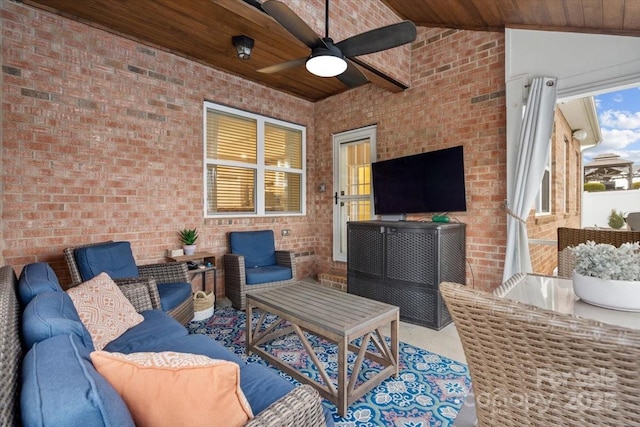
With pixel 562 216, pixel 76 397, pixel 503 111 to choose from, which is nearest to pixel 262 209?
pixel 503 111

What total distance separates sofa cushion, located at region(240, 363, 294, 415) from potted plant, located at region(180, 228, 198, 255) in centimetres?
242

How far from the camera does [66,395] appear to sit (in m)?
0.65

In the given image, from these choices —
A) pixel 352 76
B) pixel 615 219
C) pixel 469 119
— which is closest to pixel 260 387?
pixel 352 76

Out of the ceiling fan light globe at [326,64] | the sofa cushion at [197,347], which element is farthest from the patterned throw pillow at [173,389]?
the ceiling fan light globe at [326,64]

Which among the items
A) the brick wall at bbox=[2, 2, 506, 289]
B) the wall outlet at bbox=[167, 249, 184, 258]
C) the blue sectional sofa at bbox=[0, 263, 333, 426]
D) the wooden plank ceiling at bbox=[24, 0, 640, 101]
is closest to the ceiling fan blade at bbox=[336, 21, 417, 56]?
the wooden plank ceiling at bbox=[24, 0, 640, 101]

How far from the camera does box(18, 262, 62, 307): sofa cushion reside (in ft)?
4.81

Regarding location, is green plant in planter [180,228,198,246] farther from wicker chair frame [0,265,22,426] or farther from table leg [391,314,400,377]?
table leg [391,314,400,377]

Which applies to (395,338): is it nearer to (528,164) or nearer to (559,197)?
(528,164)

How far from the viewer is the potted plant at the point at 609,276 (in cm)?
115

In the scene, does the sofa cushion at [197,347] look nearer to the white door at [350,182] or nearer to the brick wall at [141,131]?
the brick wall at [141,131]

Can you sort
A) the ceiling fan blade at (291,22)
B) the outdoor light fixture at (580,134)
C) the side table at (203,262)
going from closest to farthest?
the ceiling fan blade at (291,22) < the side table at (203,262) < the outdoor light fixture at (580,134)

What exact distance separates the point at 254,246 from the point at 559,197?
14.5ft

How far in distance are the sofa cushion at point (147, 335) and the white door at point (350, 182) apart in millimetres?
3142

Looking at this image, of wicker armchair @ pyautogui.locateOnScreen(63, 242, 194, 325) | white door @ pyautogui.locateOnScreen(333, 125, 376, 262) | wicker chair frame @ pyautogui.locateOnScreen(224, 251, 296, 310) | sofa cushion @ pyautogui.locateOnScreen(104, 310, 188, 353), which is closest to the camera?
sofa cushion @ pyautogui.locateOnScreen(104, 310, 188, 353)
